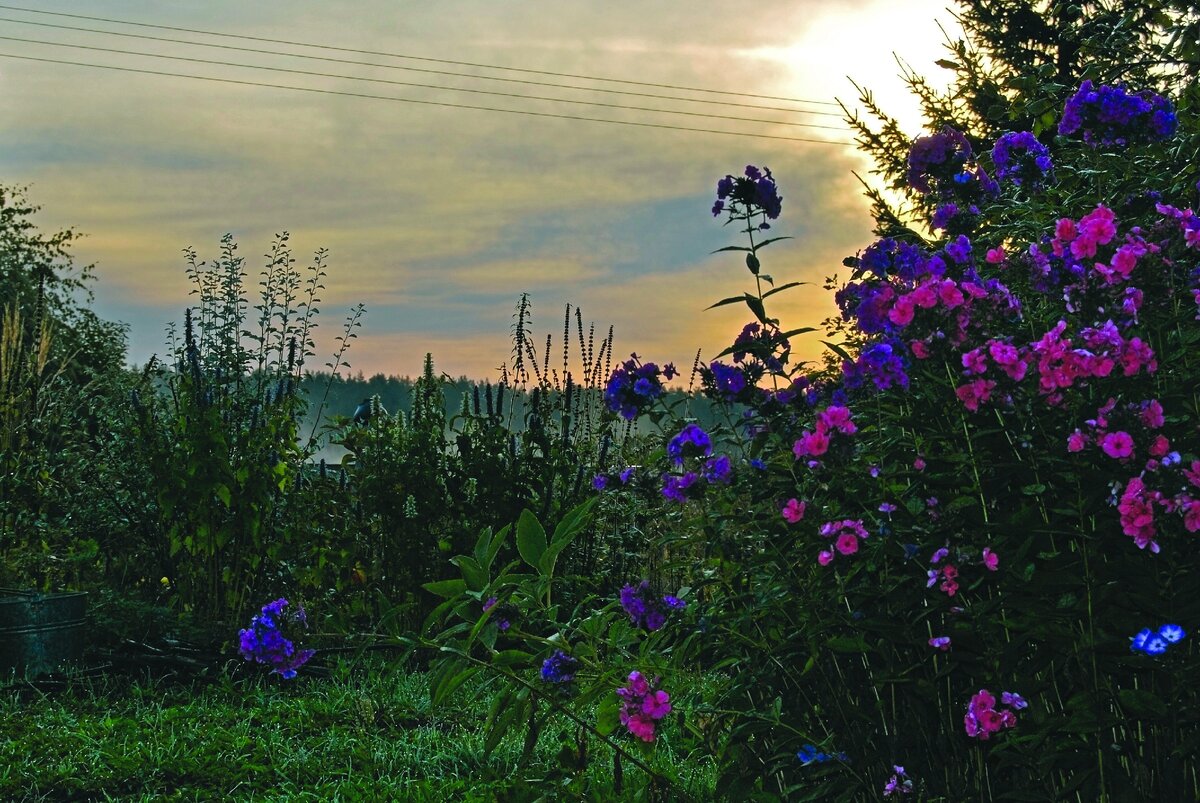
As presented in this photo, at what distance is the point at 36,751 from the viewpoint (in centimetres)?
421

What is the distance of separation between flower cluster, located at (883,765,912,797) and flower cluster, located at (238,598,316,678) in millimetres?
1808

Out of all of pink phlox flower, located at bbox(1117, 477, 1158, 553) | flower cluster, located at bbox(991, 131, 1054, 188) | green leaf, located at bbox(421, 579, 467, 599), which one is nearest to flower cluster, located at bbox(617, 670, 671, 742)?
green leaf, located at bbox(421, 579, 467, 599)

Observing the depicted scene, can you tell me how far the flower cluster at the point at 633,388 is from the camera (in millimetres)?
2816

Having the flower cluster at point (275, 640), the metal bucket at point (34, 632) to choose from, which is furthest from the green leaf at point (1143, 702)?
the metal bucket at point (34, 632)

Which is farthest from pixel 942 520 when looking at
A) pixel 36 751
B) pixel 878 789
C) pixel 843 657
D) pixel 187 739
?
pixel 36 751

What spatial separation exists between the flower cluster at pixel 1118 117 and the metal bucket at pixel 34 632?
480 centimetres

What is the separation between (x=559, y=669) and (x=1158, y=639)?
1.33 meters

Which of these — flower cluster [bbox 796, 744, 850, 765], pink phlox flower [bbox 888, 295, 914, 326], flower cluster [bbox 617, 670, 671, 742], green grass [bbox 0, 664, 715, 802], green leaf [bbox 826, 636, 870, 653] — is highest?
pink phlox flower [bbox 888, 295, 914, 326]

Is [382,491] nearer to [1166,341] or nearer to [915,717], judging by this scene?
[915,717]

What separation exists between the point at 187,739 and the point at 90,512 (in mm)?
2717

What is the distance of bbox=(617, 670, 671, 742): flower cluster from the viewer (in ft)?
8.57

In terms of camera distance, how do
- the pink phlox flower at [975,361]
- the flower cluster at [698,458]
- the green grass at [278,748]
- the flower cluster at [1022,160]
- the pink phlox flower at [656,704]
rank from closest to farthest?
1. the pink phlox flower at [975,361]
2. the pink phlox flower at [656,704]
3. the flower cluster at [698,458]
4. the flower cluster at [1022,160]
5. the green grass at [278,748]

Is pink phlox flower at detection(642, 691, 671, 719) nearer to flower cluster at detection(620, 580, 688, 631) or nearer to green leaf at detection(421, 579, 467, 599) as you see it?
flower cluster at detection(620, 580, 688, 631)

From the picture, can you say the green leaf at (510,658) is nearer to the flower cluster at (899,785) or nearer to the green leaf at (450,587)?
the green leaf at (450,587)
